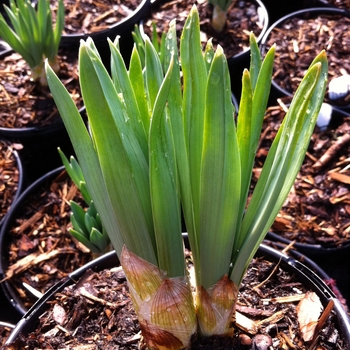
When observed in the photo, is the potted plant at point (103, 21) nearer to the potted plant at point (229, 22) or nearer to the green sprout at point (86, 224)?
the potted plant at point (229, 22)

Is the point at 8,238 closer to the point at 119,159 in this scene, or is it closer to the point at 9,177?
the point at 9,177

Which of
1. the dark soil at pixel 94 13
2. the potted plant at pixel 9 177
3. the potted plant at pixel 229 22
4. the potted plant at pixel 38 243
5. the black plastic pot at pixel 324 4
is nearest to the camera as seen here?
the potted plant at pixel 38 243

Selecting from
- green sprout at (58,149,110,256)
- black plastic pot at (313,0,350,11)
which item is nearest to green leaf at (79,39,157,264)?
green sprout at (58,149,110,256)

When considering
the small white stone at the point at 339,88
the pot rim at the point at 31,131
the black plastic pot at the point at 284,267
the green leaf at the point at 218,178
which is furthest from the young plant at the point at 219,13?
the green leaf at the point at 218,178

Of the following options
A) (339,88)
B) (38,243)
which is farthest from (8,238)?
(339,88)

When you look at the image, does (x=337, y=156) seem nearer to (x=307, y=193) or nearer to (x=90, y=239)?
(x=307, y=193)

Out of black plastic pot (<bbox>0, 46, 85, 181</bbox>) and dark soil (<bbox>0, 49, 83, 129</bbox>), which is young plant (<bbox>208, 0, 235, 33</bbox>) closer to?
dark soil (<bbox>0, 49, 83, 129</bbox>)
